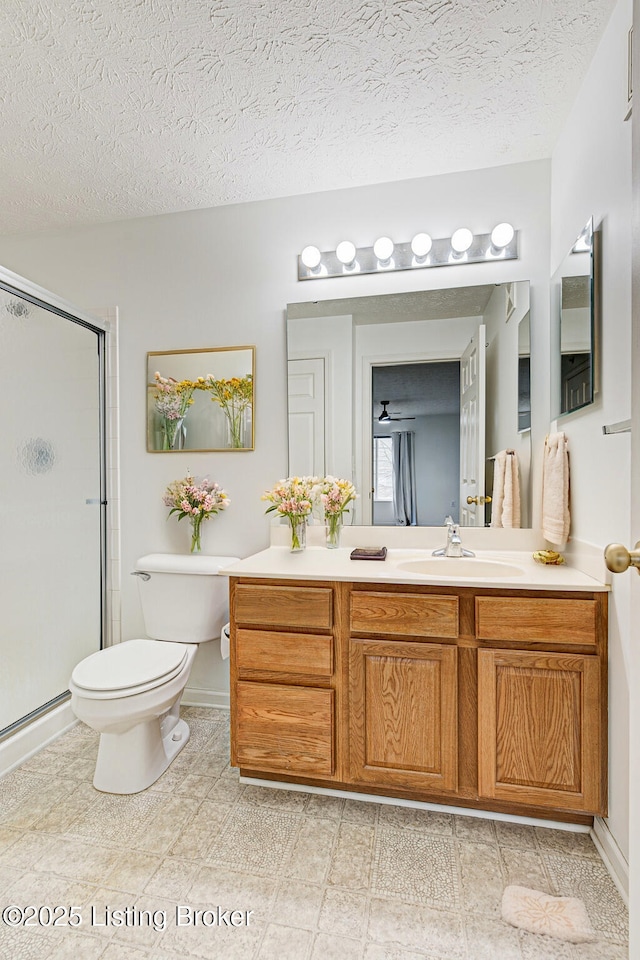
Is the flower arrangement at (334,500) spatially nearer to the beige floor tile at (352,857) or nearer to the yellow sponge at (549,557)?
the yellow sponge at (549,557)

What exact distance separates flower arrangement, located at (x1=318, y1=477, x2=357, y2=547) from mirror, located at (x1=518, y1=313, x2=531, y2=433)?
79 centimetres

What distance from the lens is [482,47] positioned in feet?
5.18

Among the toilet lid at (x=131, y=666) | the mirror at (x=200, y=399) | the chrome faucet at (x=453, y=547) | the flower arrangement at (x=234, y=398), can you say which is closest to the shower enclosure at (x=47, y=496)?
the mirror at (x=200, y=399)

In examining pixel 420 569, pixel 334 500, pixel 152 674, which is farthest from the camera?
pixel 334 500

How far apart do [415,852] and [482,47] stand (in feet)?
8.31

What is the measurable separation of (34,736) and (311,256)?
2444 millimetres

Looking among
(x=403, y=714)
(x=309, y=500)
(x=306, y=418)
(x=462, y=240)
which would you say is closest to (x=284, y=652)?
(x=403, y=714)

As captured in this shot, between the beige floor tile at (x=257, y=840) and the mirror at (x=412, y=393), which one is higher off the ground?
the mirror at (x=412, y=393)

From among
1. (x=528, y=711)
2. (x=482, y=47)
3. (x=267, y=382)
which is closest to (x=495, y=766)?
(x=528, y=711)

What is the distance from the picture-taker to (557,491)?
1.89 meters

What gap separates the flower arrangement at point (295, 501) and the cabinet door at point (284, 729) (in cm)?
64

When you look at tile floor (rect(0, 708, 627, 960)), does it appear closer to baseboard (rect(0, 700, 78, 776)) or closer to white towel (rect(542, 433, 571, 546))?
baseboard (rect(0, 700, 78, 776))

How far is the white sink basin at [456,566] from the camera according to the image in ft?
6.45

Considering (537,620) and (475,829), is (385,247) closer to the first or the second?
(537,620)
